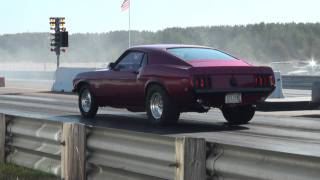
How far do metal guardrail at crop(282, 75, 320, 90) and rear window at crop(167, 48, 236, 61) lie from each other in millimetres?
24528

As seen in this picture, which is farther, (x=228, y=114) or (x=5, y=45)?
(x=5, y=45)

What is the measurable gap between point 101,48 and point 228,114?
12318 centimetres

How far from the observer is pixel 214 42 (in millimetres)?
121625

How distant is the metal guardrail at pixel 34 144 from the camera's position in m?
7.23

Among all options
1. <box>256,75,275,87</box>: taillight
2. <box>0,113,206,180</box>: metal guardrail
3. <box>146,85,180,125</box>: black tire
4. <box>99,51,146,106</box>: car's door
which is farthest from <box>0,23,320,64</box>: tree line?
<box>0,113,206,180</box>: metal guardrail

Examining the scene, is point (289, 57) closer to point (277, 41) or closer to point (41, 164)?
point (277, 41)

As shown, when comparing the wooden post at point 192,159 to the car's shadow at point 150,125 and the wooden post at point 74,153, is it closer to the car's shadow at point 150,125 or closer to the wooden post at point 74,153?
the wooden post at point 74,153

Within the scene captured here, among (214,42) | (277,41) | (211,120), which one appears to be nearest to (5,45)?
(214,42)

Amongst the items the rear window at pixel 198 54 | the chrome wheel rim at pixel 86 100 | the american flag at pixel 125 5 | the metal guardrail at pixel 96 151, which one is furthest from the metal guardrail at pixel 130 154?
the american flag at pixel 125 5

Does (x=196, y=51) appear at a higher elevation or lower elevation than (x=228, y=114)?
higher

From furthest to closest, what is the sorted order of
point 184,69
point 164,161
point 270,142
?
point 184,69, point 270,142, point 164,161

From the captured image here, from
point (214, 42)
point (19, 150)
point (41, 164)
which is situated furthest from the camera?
point (214, 42)

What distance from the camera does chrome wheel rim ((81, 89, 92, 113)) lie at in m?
13.8

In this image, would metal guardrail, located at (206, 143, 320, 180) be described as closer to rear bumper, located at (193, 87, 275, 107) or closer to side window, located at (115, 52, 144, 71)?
rear bumper, located at (193, 87, 275, 107)
